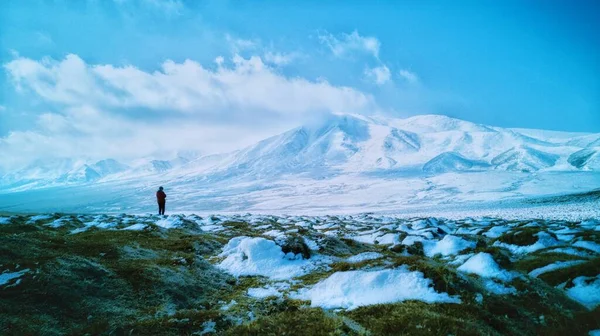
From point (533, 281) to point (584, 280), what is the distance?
3.19 meters

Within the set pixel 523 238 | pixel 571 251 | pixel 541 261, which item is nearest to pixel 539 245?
pixel 523 238

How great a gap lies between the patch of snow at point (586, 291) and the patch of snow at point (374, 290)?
6086 mm

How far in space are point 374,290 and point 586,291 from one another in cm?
890

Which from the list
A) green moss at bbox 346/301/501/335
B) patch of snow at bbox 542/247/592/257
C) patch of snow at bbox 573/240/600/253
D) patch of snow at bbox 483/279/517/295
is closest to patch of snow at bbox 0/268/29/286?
green moss at bbox 346/301/501/335

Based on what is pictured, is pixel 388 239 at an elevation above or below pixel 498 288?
below

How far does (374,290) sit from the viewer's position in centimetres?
1095

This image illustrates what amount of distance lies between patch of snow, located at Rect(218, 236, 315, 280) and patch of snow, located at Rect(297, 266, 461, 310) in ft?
15.6

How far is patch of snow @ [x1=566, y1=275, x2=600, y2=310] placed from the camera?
38.1 feet

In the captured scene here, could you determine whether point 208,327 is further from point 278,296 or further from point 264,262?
point 264,262

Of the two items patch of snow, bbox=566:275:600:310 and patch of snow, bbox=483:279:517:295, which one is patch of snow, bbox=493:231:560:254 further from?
patch of snow, bbox=483:279:517:295

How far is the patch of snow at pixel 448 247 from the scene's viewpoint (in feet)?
80.9

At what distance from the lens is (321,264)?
59.7 feet

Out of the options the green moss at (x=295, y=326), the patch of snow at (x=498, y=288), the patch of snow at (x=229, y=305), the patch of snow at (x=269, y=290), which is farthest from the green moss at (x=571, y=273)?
the patch of snow at (x=229, y=305)

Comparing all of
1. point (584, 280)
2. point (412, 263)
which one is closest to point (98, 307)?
point (412, 263)
